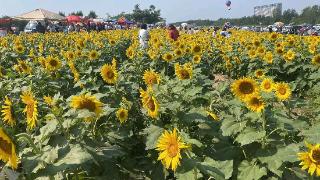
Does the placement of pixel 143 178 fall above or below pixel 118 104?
below

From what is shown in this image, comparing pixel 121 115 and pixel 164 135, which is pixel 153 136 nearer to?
pixel 164 135

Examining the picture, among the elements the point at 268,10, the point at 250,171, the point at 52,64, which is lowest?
the point at 268,10

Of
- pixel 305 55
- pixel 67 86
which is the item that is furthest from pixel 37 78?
pixel 305 55

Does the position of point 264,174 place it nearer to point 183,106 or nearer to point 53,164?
point 183,106

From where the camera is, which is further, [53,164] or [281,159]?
[281,159]

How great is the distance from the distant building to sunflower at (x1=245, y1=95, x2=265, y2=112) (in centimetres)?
7496

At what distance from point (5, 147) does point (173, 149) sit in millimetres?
982

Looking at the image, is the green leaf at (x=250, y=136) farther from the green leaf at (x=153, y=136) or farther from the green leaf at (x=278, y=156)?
the green leaf at (x=153, y=136)

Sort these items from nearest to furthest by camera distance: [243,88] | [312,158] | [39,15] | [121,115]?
[312,158]
[243,88]
[121,115]
[39,15]

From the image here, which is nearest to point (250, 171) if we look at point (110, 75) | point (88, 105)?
point (88, 105)

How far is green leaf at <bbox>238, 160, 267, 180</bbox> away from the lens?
3.63m

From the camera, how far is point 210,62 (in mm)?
12992

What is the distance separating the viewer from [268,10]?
7819 centimetres

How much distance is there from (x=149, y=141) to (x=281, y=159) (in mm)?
1005
